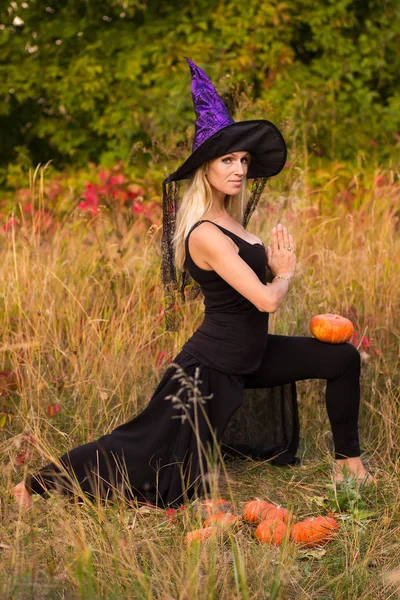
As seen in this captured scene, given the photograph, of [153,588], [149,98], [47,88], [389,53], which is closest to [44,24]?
[47,88]

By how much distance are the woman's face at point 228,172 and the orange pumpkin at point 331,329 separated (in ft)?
2.15

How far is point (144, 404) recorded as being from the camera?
161 inches

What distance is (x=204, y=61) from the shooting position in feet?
26.0

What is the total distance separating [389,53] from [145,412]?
6.19m

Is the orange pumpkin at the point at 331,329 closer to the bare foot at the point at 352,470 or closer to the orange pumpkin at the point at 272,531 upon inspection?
the bare foot at the point at 352,470

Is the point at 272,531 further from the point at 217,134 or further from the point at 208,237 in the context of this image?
the point at 217,134

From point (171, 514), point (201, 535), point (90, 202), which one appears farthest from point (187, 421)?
point (90, 202)

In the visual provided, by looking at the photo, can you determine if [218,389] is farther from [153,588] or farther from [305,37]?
[305,37]

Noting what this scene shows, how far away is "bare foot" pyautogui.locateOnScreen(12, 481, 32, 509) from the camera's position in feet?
10.9

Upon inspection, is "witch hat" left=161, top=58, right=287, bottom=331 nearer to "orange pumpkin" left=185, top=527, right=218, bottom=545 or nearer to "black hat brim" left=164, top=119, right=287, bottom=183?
"black hat brim" left=164, top=119, right=287, bottom=183

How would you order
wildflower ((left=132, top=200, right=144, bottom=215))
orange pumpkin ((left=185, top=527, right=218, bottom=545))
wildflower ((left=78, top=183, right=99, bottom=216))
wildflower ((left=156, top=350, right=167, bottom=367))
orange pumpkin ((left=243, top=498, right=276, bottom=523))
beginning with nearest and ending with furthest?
1. orange pumpkin ((left=185, top=527, right=218, bottom=545))
2. orange pumpkin ((left=243, top=498, right=276, bottom=523))
3. wildflower ((left=156, top=350, right=167, bottom=367))
4. wildflower ((left=132, top=200, right=144, bottom=215))
5. wildflower ((left=78, top=183, right=99, bottom=216))

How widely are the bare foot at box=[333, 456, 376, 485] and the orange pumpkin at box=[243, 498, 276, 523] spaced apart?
474 mm

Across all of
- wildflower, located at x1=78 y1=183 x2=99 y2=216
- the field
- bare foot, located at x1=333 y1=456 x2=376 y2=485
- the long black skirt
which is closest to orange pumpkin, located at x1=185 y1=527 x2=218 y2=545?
the field

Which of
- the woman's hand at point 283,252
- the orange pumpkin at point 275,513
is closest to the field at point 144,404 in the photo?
the orange pumpkin at point 275,513
